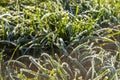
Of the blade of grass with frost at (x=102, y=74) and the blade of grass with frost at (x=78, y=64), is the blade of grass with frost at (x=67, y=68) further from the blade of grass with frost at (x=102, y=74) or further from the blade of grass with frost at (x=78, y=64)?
the blade of grass with frost at (x=102, y=74)

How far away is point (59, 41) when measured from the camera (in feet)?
7.25

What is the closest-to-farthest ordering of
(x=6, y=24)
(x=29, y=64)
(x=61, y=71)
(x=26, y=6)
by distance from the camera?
(x=61, y=71) < (x=29, y=64) < (x=6, y=24) < (x=26, y=6)

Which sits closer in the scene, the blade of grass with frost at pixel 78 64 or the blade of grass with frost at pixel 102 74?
the blade of grass with frost at pixel 102 74

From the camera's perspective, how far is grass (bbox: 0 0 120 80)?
6.41 feet

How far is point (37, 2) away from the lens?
2.66 metres

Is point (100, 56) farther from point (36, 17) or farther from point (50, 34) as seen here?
point (36, 17)

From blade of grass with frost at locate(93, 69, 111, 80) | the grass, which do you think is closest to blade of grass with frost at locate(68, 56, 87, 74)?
the grass

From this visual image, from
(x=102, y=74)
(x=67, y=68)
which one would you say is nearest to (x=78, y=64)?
(x=67, y=68)

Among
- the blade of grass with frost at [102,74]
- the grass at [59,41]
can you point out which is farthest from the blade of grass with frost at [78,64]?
the blade of grass with frost at [102,74]

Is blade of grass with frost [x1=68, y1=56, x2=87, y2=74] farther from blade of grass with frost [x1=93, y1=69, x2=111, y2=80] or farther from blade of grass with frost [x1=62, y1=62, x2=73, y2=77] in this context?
blade of grass with frost [x1=93, y1=69, x2=111, y2=80]

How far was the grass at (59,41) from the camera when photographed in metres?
1.95

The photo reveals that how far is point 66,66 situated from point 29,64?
27 centimetres

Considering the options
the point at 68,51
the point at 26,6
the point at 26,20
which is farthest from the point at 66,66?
the point at 26,6

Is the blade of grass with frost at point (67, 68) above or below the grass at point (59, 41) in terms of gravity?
below
